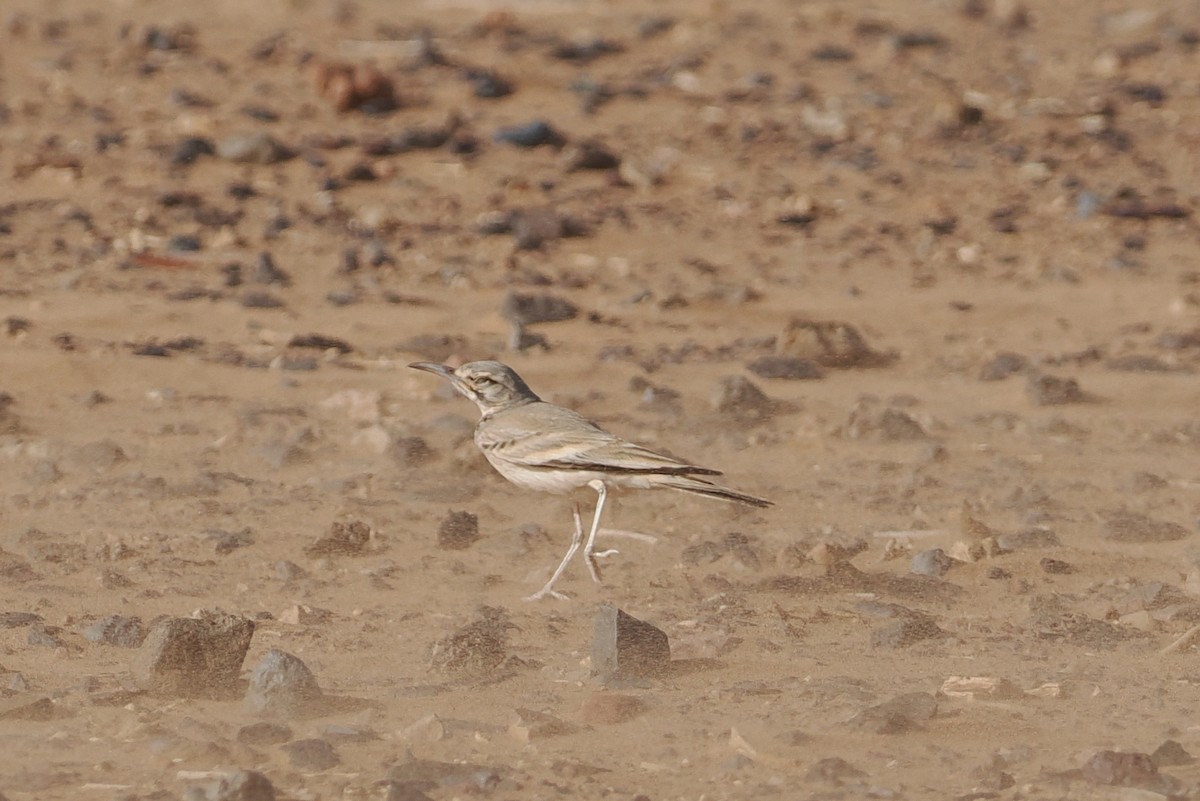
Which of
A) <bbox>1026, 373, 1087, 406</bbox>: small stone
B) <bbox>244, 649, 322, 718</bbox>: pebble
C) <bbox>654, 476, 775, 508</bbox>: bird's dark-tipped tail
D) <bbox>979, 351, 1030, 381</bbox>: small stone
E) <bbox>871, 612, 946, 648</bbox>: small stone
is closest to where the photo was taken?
<bbox>244, 649, 322, 718</bbox>: pebble

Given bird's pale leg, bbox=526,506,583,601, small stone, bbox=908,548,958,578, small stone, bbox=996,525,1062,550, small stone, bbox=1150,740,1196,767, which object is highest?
small stone, bbox=1150,740,1196,767

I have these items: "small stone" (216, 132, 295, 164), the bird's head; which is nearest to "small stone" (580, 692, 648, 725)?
the bird's head

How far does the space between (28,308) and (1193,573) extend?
16.8 ft

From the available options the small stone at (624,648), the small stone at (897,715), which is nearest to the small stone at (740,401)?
the small stone at (624,648)

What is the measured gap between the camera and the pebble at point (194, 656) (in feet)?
14.9

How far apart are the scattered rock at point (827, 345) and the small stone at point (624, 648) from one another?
337 centimetres

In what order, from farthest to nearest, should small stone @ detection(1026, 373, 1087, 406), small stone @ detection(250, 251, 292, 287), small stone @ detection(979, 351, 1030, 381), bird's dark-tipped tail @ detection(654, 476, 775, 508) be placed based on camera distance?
1. small stone @ detection(250, 251, 292, 287)
2. small stone @ detection(979, 351, 1030, 381)
3. small stone @ detection(1026, 373, 1087, 406)
4. bird's dark-tipped tail @ detection(654, 476, 775, 508)

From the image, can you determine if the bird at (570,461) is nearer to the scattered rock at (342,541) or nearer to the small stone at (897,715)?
the scattered rock at (342,541)

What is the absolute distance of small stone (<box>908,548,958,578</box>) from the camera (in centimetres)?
570

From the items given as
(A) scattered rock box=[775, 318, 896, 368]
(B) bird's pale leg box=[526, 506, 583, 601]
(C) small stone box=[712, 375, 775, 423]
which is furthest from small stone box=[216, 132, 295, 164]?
(B) bird's pale leg box=[526, 506, 583, 601]

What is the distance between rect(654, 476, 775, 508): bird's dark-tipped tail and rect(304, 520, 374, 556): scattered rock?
3.17 ft

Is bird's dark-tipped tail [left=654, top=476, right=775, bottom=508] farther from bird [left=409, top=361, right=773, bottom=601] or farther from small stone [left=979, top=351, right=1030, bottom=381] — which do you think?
small stone [left=979, top=351, right=1030, bottom=381]

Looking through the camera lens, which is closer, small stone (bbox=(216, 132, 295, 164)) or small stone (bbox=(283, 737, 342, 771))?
small stone (bbox=(283, 737, 342, 771))

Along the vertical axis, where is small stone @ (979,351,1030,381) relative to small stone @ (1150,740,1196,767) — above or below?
below
